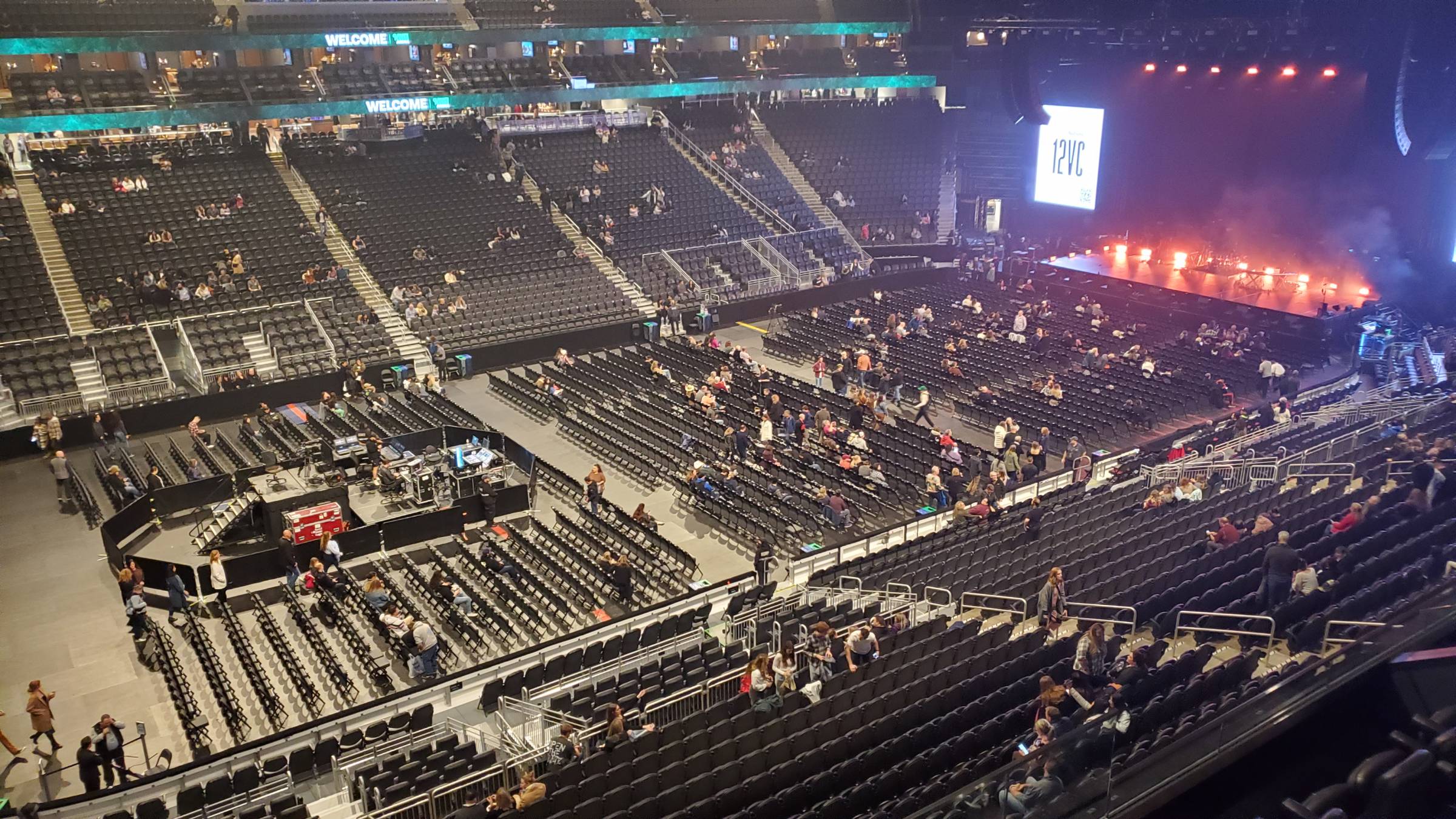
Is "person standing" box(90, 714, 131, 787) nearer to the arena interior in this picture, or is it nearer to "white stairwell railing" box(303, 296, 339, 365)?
the arena interior

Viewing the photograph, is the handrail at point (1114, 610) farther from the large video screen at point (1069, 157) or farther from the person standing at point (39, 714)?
the large video screen at point (1069, 157)

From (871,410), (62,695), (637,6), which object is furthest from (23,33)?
(871,410)

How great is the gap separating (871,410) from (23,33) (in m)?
28.9

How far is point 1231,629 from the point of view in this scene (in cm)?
1364

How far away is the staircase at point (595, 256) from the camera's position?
3703 cm

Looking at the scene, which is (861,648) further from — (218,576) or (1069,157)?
(1069,157)

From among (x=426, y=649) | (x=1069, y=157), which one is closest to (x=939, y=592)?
(x=426, y=649)

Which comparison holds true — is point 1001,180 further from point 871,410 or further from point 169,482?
point 169,482

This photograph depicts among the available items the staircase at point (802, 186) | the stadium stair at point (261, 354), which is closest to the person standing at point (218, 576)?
the stadium stair at point (261, 354)

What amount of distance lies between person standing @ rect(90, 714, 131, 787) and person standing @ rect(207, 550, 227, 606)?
4851 mm

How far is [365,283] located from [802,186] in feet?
67.3

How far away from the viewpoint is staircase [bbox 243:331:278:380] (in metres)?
30.1

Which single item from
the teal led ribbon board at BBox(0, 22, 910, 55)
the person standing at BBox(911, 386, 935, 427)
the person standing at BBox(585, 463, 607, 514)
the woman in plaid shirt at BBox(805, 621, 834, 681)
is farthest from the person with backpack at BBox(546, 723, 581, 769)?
the teal led ribbon board at BBox(0, 22, 910, 55)

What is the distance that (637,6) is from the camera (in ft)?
147
